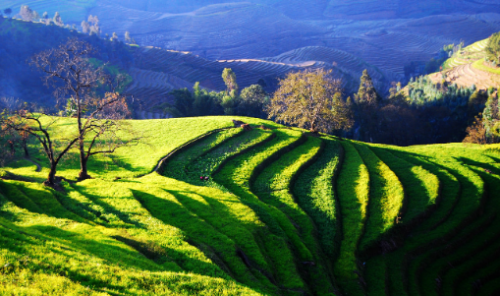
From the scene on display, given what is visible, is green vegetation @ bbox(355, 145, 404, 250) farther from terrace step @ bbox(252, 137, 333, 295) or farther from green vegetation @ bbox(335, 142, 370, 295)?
terrace step @ bbox(252, 137, 333, 295)

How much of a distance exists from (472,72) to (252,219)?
129 m

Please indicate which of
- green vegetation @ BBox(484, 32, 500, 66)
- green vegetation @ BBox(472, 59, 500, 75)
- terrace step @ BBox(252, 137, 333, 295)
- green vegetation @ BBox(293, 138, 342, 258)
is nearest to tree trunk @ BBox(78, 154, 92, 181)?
terrace step @ BBox(252, 137, 333, 295)

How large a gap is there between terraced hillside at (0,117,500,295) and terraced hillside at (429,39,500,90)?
252 ft

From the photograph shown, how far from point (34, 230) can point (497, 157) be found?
45.2 metres

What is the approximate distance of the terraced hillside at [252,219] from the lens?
1139 cm

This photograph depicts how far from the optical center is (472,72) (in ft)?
379

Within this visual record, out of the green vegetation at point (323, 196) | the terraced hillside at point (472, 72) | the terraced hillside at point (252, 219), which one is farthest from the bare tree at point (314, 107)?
the terraced hillside at point (472, 72)

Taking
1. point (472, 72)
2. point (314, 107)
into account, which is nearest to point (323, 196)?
point (314, 107)

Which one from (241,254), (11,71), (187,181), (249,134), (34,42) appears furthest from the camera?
A: (34,42)

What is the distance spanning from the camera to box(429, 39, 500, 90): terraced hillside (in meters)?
98.6

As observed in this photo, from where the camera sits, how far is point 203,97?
69.6 meters

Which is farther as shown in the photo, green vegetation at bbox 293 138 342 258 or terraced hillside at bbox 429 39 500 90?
terraced hillside at bbox 429 39 500 90

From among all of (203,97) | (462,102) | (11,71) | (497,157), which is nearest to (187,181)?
(497,157)

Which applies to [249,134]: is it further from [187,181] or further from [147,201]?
[147,201]
